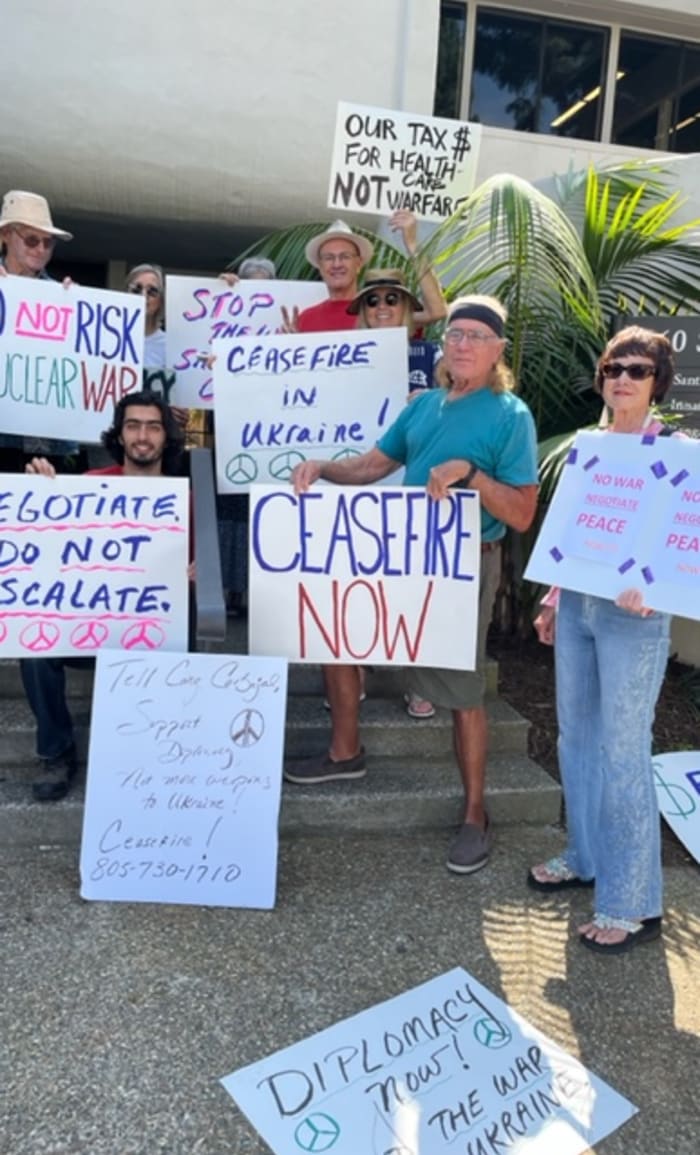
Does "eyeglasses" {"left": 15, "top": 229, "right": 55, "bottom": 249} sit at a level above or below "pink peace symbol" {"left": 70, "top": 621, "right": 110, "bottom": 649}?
above

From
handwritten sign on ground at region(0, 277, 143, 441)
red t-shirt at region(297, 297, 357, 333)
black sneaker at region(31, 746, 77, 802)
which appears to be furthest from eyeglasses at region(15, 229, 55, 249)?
black sneaker at region(31, 746, 77, 802)

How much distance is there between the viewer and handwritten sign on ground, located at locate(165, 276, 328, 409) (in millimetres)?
A: 3928

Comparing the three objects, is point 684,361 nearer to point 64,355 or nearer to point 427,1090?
point 64,355

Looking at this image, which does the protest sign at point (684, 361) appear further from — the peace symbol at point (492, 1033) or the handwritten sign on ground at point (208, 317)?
the peace symbol at point (492, 1033)

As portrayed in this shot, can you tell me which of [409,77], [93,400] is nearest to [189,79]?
[409,77]

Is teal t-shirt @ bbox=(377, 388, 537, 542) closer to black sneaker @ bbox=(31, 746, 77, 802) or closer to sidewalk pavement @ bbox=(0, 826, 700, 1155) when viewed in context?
sidewalk pavement @ bbox=(0, 826, 700, 1155)

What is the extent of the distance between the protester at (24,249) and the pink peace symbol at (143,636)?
3.85 feet

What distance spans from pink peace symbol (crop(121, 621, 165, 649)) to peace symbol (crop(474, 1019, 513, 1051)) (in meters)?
1.50

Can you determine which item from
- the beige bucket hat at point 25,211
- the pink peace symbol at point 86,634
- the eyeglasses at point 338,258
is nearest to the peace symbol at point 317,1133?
the pink peace symbol at point 86,634

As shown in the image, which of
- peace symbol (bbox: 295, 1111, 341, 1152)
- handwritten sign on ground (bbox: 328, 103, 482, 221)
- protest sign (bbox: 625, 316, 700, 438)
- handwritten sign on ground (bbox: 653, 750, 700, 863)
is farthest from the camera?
protest sign (bbox: 625, 316, 700, 438)

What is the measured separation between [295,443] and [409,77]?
15.9 feet

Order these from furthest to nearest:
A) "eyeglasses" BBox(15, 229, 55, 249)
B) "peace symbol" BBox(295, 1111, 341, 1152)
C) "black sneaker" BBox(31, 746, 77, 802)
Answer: "eyeglasses" BBox(15, 229, 55, 249) < "black sneaker" BBox(31, 746, 77, 802) < "peace symbol" BBox(295, 1111, 341, 1152)

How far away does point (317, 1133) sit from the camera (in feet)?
5.96

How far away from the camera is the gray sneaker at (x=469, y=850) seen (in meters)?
2.89
